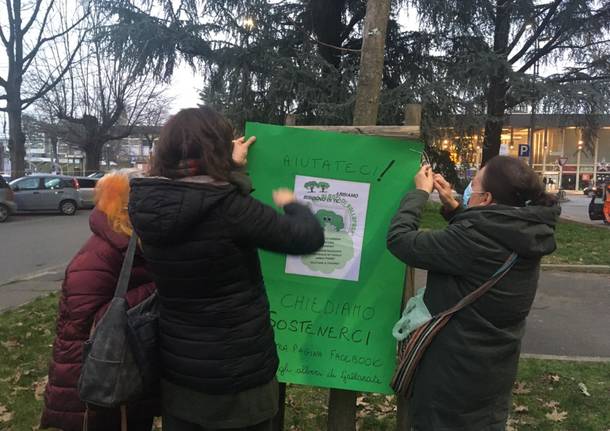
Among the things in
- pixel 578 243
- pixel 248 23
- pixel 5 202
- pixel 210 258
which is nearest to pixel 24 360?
pixel 210 258

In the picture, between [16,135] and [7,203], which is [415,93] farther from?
[16,135]

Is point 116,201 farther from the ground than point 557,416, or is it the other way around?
point 116,201

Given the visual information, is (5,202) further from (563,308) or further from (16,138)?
(563,308)

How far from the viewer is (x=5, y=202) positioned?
18.7m

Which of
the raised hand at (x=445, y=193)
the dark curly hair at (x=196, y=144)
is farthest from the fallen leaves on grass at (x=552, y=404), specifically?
the dark curly hair at (x=196, y=144)

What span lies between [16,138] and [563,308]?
2407 centimetres

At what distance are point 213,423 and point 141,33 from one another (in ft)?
33.1

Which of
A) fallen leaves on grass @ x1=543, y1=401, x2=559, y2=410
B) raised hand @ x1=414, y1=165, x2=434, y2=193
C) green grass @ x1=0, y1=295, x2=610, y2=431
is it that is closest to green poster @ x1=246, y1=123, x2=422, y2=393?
raised hand @ x1=414, y1=165, x2=434, y2=193

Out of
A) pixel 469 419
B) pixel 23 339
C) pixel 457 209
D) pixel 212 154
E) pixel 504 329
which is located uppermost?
pixel 212 154

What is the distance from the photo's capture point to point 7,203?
61.7 ft

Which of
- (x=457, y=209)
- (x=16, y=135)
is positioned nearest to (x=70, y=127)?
(x=16, y=135)

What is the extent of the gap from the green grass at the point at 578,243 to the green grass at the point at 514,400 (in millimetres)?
3240

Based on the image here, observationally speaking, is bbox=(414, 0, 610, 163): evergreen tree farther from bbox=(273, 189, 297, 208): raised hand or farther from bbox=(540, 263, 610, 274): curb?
bbox=(273, 189, 297, 208): raised hand

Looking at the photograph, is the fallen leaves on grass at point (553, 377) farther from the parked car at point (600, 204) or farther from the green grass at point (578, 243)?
the parked car at point (600, 204)
